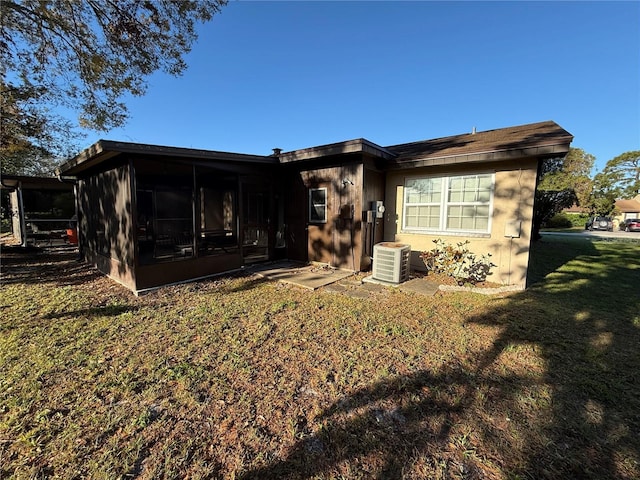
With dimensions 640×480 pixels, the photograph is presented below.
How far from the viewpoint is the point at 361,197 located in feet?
21.4

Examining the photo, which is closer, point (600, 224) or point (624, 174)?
point (600, 224)

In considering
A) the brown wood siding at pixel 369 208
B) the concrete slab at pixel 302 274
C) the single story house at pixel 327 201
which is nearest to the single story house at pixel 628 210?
the single story house at pixel 327 201

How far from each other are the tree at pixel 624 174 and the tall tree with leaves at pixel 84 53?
48.2 meters

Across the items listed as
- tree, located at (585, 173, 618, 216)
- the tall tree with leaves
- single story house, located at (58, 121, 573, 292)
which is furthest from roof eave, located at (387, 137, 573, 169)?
tree, located at (585, 173, 618, 216)

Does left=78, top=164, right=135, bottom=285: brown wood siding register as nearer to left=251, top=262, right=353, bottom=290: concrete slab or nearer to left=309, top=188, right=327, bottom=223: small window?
left=251, top=262, right=353, bottom=290: concrete slab

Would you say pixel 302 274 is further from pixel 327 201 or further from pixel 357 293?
pixel 327 201

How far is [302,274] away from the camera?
6715 mm

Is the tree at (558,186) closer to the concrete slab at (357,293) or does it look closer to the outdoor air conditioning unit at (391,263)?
the outdoor air conditioning unit at (391,263)

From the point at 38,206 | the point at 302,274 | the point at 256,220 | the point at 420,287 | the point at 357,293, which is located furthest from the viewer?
the point at 38,206

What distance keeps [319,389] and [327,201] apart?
532 centimetres

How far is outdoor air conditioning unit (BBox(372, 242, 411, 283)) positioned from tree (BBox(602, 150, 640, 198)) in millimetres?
45079

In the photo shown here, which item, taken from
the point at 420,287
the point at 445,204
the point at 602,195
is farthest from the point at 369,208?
the point at 602,195

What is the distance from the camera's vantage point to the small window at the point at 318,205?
7.41m

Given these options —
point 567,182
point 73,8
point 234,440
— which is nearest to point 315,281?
point 234,440
